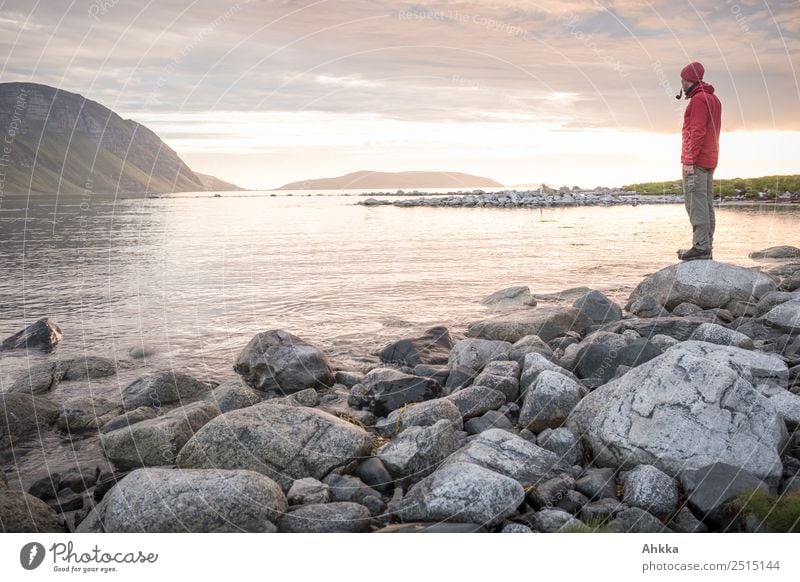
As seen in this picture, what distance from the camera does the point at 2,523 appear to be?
6.27 metres

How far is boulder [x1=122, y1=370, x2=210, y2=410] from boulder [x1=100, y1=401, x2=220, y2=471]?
1.90 m

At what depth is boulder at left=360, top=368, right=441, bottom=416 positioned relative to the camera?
10.5 m

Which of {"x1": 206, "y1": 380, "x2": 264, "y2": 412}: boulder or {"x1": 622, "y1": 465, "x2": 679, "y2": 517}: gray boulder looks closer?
{"x1": 622, "y1": 465, "x2": 679, "y2": 517}: gray boulder

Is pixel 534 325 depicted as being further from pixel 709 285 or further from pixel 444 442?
pixel 444 442

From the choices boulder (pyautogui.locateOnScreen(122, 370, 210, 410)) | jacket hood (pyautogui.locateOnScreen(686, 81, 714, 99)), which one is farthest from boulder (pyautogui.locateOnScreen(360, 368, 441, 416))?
jacket hood (pyautogui.locateOnScreen(686, 81, 714, 99))

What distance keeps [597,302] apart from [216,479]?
1127cm

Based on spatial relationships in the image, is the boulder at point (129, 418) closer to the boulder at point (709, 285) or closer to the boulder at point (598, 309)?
the boulder at point (598, 309)

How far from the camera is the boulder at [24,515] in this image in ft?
20.8

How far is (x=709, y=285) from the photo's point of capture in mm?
16188

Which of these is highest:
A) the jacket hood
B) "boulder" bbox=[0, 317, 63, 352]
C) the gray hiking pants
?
the jacket hood

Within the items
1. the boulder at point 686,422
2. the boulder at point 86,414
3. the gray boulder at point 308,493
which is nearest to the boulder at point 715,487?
the boulder at point 686,422

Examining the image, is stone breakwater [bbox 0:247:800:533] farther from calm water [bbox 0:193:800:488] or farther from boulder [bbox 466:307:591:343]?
boulder [bbox 466:307:591:343]
